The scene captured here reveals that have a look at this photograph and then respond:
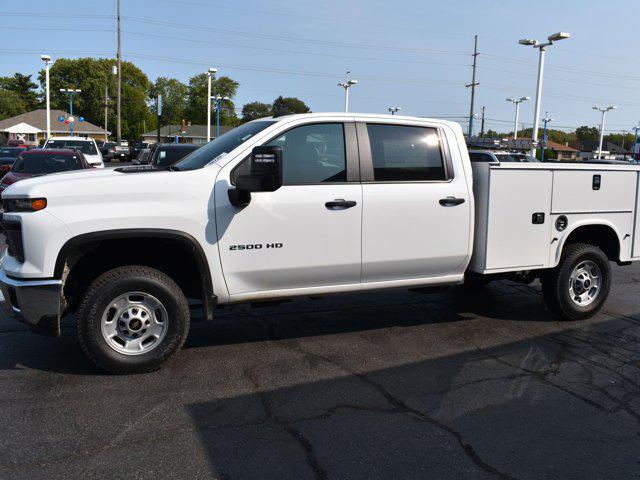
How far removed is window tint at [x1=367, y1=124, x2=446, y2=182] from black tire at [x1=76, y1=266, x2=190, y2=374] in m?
2.01

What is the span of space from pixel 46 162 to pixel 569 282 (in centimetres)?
1134

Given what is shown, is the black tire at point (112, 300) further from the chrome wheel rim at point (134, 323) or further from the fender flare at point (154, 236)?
the fender flare at point (154, 236)

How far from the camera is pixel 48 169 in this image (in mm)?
13242

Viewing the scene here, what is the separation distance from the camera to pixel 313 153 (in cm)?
507

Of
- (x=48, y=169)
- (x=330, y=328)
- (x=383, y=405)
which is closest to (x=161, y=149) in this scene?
(x=48, y=169)

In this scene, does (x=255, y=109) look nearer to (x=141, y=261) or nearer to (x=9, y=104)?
(x=9, y=104)

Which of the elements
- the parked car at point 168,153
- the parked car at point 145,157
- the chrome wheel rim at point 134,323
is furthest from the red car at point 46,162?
the chrome wheel rim at point 134,323

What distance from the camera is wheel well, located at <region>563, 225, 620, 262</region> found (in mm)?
6508

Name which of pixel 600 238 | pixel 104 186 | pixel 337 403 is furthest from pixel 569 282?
pixel 104 186

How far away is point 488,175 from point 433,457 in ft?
9.87

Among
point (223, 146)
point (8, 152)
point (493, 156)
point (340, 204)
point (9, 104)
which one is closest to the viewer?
point (340, 204)

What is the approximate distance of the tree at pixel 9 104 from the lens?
10106cm

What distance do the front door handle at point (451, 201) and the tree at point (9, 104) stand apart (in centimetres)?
11131

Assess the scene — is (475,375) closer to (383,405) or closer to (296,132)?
(383,405)
